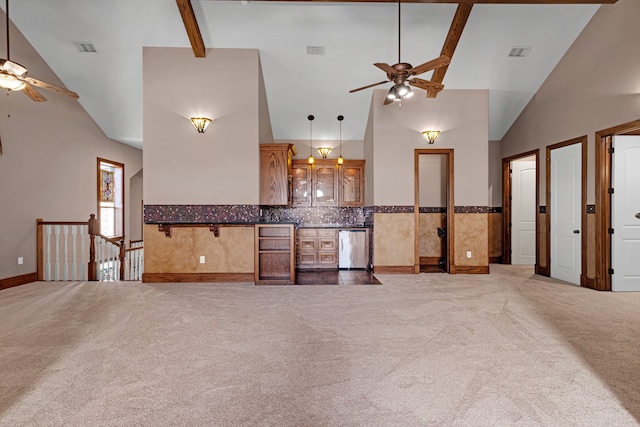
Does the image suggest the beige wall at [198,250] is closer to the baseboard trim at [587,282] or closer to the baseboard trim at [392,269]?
the baseboard trim at [392,269]

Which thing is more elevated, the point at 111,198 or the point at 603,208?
the point at 111,198

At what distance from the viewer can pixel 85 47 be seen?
532 cm

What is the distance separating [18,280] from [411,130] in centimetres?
713

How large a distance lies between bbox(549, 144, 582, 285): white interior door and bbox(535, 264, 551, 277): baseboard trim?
0.33ft

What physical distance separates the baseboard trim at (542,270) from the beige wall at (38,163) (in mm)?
9009

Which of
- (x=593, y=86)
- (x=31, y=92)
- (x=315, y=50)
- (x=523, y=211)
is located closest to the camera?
(x=31, y=92)

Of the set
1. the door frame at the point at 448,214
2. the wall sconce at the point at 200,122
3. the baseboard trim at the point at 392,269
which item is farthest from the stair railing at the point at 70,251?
the door frame at the point at 448,214

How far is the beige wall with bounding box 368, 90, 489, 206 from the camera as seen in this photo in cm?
602

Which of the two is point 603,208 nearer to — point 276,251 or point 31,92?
point 276,251

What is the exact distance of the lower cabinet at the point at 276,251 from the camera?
533cm


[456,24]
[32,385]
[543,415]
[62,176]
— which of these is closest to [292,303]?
[32,385]

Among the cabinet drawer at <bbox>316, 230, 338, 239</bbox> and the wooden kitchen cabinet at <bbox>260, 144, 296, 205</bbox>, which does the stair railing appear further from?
the cabinet drawer at <bbox>316, 230, 338, 239</bbox>

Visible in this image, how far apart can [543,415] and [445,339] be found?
43.1 inches

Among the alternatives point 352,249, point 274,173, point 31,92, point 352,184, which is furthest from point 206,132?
point 352,249
